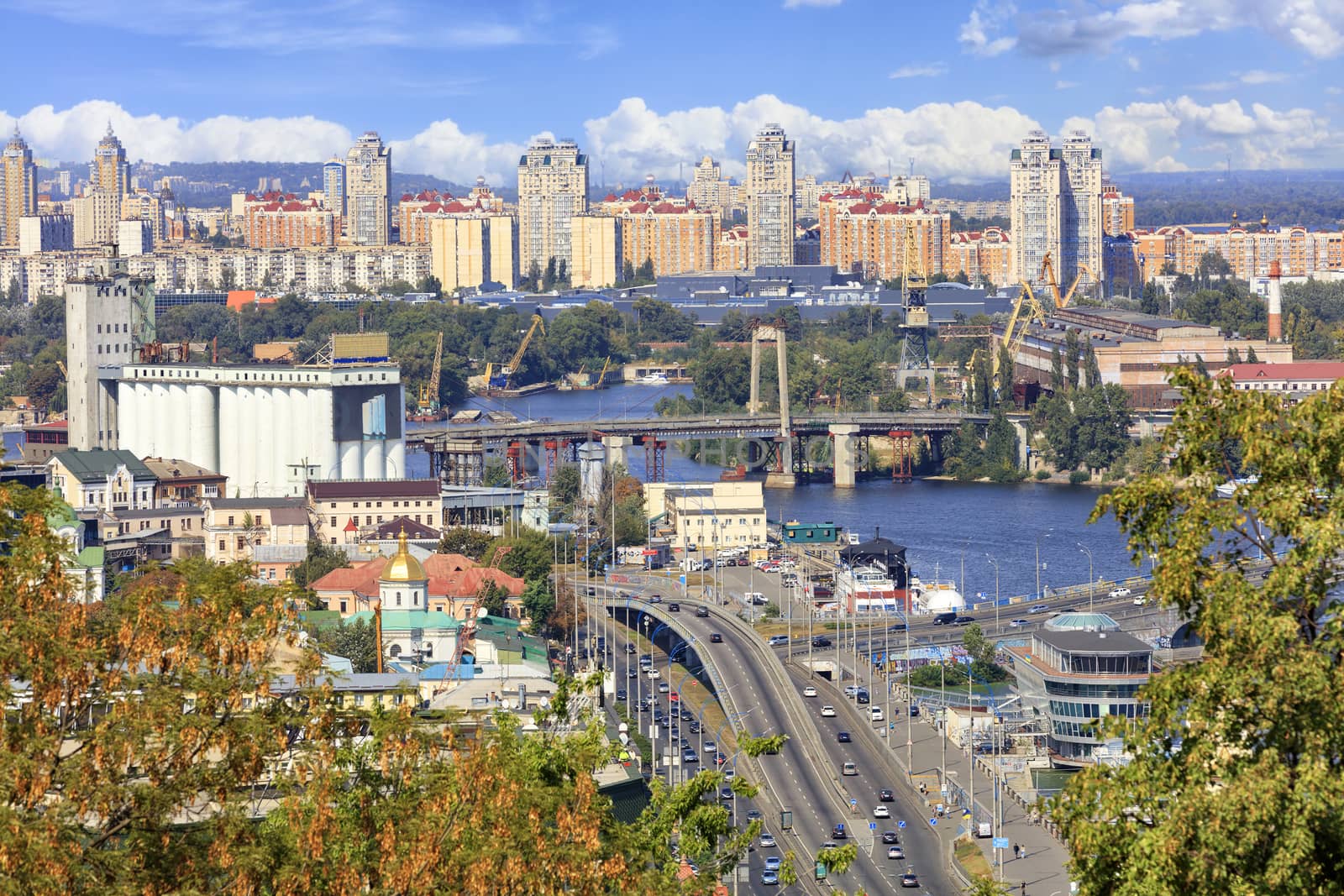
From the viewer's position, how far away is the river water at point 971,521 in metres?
30.0

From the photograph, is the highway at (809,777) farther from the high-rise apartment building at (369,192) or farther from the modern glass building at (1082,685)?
the high-rise apartment building at (369,192)

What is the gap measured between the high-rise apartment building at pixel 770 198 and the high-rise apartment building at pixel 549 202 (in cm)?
656

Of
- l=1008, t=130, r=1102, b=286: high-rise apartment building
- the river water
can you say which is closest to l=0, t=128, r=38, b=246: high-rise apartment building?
l=1008, t=130, r=1102, b=286: high-rise apartment building

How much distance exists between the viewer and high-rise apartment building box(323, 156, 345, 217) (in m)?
115

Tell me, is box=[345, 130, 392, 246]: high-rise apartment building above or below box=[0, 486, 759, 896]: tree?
above

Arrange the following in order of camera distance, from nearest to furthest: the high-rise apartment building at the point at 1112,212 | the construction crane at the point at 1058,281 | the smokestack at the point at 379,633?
the smokestack at the point at 379,633 → the construction crane at the point at 1058,281 → the high-rise apartment building at the point at 1112,212

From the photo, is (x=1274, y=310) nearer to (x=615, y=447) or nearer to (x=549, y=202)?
(x=615, y=447)

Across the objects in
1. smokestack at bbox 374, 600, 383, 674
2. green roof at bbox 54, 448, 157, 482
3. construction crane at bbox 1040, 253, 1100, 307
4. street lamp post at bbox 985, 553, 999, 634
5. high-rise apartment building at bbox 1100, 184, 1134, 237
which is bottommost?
street lamp post at bbox 985, 553, 999, 634

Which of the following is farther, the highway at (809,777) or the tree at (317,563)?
the tree at (317,563)

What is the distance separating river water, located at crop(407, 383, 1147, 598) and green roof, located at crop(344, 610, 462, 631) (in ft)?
Result: 28.6

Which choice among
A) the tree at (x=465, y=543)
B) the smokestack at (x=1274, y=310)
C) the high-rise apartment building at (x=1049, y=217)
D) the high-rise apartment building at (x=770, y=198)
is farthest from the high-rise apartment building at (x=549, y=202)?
the tree at (x=465, y=543)

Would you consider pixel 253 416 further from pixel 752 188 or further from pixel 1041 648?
pixel 752 188

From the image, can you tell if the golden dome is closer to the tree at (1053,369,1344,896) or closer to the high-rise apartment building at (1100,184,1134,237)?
the tree at (1053,369,1344,896)

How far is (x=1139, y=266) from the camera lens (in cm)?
8400
